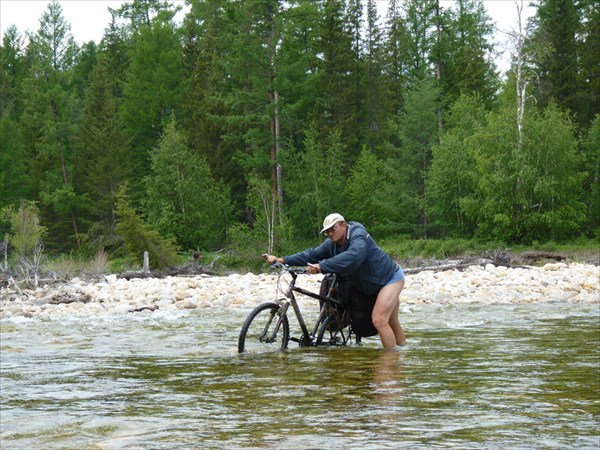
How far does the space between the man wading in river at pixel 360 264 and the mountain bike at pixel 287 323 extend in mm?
203

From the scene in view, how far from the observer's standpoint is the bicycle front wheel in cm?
859

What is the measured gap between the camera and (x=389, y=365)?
7812mm

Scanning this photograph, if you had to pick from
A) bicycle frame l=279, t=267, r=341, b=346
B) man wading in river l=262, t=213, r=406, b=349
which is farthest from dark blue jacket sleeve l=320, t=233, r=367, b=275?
bicycle frame l=279, t=267, r=341, b=346

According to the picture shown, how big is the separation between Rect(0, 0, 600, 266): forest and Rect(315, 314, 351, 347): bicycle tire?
64.5 feet

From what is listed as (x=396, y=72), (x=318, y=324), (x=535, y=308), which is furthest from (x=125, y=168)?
→ (x=318, y=324)

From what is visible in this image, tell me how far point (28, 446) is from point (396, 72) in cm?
5294

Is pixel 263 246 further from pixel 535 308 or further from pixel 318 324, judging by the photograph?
pixel 318 324

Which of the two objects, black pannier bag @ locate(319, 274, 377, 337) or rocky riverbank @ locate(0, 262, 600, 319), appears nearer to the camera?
black pannier bag @ locate(319, 274, 377, 337)

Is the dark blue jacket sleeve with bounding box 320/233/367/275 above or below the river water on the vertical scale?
above

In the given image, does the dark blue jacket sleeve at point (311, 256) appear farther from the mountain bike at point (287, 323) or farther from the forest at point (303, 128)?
the forest at point (303, 128)

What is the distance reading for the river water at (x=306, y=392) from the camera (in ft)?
16.0

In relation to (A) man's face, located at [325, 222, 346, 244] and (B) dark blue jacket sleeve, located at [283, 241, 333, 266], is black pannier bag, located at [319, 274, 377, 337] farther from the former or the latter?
(A) man's face, located at [325, 222, 346, 244]

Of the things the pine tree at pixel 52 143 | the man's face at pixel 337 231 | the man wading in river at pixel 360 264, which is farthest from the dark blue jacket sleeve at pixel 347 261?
the pine tree at pixel 52 143

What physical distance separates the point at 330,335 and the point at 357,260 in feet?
3.84
